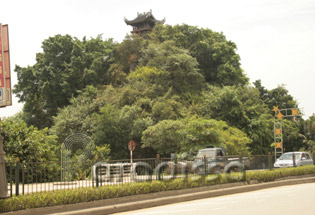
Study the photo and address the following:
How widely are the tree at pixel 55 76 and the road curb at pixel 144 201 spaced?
1391 inches

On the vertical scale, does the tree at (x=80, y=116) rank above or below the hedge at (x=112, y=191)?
above

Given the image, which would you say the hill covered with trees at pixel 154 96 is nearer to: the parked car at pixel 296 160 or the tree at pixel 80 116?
the tree at pixel 80 116

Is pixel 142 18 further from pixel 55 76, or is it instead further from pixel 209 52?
pixel 55 76

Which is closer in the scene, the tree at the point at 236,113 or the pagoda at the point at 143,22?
the tree at the point at 236,113

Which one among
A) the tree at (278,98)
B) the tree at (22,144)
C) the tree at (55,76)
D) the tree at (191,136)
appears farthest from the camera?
the tree at (278,98)

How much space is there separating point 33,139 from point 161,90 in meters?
21.1

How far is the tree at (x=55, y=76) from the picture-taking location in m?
50.0

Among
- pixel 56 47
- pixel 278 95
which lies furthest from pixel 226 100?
pixel 56 47

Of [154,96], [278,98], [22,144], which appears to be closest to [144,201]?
[22,144]

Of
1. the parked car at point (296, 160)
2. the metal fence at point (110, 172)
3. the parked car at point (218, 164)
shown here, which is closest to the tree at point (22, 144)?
the metal fence at point (110, 172)

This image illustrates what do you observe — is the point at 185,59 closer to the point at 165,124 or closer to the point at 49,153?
the point at 165,124

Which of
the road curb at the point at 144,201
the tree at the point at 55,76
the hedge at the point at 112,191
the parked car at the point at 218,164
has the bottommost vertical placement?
the road curb at the point at 144,201

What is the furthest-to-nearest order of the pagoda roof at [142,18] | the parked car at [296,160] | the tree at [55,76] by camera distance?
the pagoda roof at [142,18], the tree at [55,76], the parked car at [296,160]

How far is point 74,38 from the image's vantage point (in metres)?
54.4
